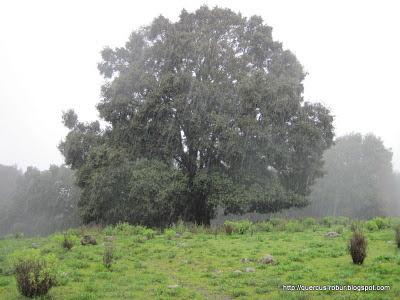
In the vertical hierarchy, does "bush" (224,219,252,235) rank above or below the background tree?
below

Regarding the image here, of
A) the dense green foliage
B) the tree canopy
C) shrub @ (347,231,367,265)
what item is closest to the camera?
shrub @ (347,231,367,265)

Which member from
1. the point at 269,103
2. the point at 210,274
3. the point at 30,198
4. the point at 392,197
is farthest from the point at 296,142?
the point at 30,198

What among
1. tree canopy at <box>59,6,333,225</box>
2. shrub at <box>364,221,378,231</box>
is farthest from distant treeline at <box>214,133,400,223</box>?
shrub at <box>364,221,378,231</box>

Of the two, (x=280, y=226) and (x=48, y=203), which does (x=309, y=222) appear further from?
(x=48, y=203)

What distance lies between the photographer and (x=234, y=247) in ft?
38.5

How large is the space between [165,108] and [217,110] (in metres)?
3.60

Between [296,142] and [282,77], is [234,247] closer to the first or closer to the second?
[296,142]

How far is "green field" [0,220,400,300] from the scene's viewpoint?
6.55 metres

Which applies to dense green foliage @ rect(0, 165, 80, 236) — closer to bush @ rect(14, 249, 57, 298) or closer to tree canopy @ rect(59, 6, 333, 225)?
tree canopy @ rect(59, 6, 333, 225)

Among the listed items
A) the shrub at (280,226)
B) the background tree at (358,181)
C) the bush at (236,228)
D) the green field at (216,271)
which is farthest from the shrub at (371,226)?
the background tree at (358,181)

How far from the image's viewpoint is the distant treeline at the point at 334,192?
41250mm

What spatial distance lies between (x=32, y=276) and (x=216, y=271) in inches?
181

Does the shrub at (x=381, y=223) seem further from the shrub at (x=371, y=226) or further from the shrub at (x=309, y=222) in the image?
the shrub at (x=309, y=222)

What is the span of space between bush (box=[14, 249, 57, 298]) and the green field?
210 mm
